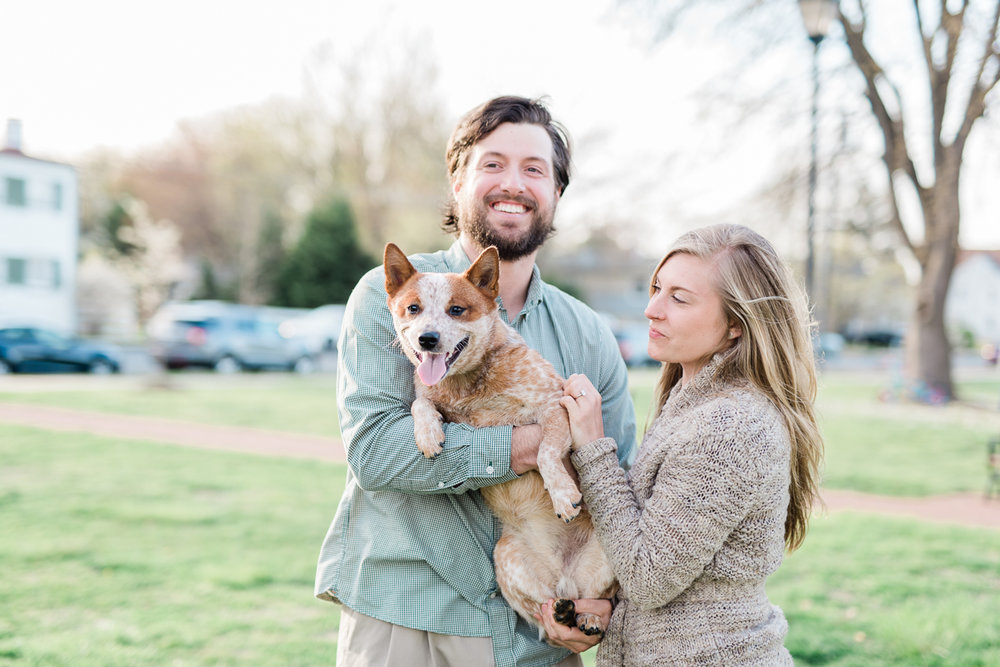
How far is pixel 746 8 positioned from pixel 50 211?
26.3 m

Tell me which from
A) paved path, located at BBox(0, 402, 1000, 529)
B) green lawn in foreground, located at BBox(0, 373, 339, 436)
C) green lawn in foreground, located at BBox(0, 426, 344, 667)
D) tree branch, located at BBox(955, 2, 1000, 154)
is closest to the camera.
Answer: green lawn in foreground, located at BBox(0, 426, 344, 667)

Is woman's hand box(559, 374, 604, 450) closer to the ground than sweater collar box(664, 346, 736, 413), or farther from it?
closer to the ground

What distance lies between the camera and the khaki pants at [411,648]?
7.95ft

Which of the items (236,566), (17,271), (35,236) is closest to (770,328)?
(236,566)

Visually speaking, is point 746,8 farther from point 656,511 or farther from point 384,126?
point 384,126

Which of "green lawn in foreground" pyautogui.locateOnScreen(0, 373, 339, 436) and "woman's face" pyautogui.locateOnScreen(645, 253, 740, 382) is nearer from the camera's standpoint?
"woman's face" pyautogui.locateOnScreen(645, 253, 740, 382)

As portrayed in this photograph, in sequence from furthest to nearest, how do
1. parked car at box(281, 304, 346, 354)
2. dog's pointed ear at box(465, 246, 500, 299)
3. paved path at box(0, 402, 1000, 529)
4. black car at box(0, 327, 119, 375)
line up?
parked car at box(281, 304, 346, 354) < black car at box(0, 327, 119, 375) < paved path at box(0, 402, 1000, 529) < dog's pointed ear at box(465, 246, 500, 299)

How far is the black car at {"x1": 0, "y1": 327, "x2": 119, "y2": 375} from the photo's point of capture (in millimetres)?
Answer: 19672

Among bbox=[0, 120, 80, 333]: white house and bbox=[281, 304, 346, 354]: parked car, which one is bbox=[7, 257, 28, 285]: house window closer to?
bbox=[0, 120, 80, 333]: white house

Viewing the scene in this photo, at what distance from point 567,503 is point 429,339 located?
68 cm

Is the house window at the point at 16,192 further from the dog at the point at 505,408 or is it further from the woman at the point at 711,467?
the woman at the point at 711,467

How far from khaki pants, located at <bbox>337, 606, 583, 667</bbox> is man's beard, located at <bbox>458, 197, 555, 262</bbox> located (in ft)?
4.34

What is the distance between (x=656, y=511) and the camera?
2.19 meters

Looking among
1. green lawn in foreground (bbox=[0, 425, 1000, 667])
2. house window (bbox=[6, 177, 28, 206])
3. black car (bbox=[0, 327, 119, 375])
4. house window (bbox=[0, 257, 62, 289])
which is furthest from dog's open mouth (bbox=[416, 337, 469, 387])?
house window (bbox=[6, 177, 28, 206])
